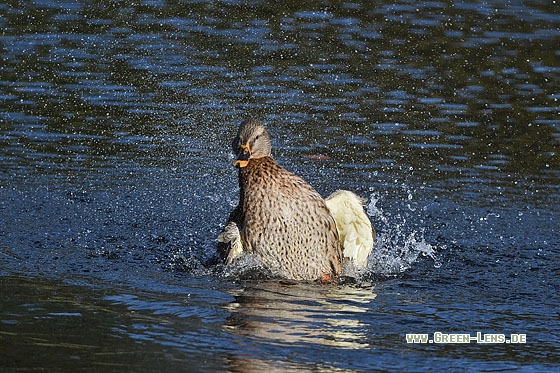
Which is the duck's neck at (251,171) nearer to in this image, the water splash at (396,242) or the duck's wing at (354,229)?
the duck's wing at (354,229)

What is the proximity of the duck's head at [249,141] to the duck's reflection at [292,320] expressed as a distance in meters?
0.94

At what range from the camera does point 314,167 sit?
35.0 feet

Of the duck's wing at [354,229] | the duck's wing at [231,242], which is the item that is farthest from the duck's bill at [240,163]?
the duck's wing at [354,229]

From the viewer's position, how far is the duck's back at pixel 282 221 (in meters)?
7.71

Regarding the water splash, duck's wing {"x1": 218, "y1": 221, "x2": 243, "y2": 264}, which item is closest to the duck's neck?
duck's wing {"x1": 218, "y1": 221, "x2": 243, "y2": 264}

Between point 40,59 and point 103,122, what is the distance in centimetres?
213

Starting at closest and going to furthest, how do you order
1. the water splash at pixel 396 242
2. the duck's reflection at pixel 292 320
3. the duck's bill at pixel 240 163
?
the duck's reflection at pixel 292 320
the duck's bill at pixel 240 163
the water splash at pixel 396 242

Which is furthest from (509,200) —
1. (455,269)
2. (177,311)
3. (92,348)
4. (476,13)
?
(476,13)

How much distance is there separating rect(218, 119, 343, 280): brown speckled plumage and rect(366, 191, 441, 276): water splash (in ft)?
2.25

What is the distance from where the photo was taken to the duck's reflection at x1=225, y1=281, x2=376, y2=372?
238 inches

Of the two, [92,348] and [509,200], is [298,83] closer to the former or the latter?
[509,200]

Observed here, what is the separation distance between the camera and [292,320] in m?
6.65

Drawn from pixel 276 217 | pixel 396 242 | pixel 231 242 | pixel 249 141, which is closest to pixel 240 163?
pixel 249 141

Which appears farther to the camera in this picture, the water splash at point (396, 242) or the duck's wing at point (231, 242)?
the water splash at point (396, 242)
